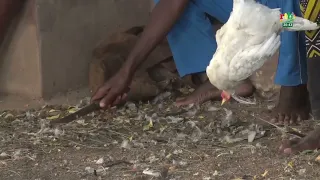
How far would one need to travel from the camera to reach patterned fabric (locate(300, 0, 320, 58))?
2307mm

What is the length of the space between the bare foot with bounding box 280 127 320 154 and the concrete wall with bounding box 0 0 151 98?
132 centimetres

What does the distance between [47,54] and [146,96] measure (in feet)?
1.63

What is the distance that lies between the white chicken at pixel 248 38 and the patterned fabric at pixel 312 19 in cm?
34

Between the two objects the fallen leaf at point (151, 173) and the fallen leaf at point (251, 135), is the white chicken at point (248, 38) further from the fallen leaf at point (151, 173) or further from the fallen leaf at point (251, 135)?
the fallen leaf at point (251, 135)

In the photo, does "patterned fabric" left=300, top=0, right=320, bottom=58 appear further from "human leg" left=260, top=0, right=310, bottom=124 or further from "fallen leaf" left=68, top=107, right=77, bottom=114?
"fallen leaf" left=68, top=107, right=77, bottom=114

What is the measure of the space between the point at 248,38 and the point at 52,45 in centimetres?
140

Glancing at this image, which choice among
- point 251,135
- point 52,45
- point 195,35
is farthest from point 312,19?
point 52,45

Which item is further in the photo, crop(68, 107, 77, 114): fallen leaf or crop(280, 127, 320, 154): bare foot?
crop(68, 107, 77, 114): fallen leaf

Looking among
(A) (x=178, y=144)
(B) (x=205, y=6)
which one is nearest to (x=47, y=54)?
(B) (x=205, y=6)

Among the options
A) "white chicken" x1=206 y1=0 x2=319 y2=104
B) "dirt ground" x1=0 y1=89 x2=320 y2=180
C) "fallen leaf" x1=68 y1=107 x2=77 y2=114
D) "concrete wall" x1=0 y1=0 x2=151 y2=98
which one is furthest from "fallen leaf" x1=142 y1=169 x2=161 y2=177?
"concrete wall" x1=0 y1=0 x2=151 y2=98

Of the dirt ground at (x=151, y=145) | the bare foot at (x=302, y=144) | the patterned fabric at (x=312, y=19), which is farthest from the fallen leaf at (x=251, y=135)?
the patterned fabric at (x=312, y=19)

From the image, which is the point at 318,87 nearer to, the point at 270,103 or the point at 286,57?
the point at 286,57

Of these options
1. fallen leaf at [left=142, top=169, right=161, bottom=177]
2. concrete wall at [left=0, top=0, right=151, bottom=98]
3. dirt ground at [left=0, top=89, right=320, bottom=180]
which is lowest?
fallen leaf at [left=142, top=169, right=161, bottom=177]

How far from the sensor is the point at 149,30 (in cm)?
267
